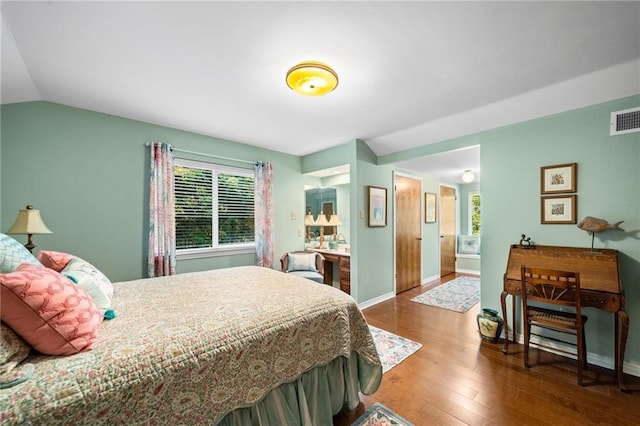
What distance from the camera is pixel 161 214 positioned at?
2.91 metres

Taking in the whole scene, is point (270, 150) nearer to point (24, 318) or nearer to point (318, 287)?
point (318, 287)

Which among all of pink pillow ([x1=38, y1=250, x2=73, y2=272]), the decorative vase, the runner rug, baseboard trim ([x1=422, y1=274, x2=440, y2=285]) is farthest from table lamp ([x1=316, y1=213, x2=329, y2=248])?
pink pillow ([x1=38, y1=250, x2=73, y2=272])

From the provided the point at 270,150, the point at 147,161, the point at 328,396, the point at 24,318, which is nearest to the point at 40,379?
the point at 24,318

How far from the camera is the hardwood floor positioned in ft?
5.38

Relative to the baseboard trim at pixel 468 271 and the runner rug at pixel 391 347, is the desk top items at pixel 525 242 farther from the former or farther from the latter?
the baseboard trim at pixel 468 271

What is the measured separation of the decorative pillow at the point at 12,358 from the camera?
0.83 meters

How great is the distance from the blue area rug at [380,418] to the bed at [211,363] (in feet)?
0.38

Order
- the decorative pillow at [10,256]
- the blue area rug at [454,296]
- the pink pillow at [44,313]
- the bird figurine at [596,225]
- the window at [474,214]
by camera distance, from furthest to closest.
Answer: the window at [474,214], the blue area rug at [454,296], the bird figurine at [596,225], the decorative pillow at [10,256], the pink pillow at [44,313]

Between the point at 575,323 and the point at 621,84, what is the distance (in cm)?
200

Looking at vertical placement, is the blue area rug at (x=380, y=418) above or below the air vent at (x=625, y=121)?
below

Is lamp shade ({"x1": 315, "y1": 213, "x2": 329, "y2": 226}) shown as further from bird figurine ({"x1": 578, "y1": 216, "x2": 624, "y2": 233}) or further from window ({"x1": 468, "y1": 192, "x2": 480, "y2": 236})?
window ({"x1": 468, "y1": 192, "x2": 480, "y2": 236})

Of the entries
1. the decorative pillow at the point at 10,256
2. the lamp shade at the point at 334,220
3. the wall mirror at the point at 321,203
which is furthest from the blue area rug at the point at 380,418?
the wall mirror at the point at 321,203

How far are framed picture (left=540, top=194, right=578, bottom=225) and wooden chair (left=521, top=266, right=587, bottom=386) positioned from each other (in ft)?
2.28

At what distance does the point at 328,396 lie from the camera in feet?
5.12
